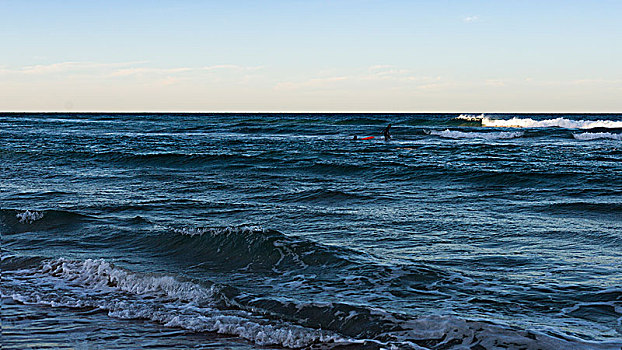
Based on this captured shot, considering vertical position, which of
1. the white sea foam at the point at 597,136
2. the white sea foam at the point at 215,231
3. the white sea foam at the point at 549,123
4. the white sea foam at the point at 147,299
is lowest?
the white sea foam at the point at 147,299

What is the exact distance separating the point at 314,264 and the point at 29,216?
5862 mm

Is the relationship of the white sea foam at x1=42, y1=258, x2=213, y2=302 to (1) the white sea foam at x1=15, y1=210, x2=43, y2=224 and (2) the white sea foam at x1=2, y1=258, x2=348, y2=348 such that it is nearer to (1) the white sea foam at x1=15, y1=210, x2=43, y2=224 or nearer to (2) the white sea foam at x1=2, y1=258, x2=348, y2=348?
(2) the white sea foam at x1=2, y1=258, x2=348, y2=348

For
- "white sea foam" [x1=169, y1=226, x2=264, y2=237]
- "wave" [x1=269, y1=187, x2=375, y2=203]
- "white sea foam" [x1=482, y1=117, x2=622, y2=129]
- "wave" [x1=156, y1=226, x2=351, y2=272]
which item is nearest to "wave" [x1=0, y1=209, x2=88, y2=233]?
"wave" [x1=156, y1=226, x2=351, y2=272]

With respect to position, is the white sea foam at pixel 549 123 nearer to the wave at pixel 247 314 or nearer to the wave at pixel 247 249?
the wave at pixel 247 249

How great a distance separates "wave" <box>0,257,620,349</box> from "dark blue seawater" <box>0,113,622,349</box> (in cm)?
2

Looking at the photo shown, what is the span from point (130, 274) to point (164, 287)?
0.63 m

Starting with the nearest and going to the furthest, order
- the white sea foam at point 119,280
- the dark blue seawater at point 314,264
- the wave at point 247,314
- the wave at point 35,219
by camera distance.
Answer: the wave at point 247,314 → the dark blue seawater at point 314,264 → the white sea foam at point 119,280 → the wave at point 35,219

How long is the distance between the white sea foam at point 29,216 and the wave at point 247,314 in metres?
3.05

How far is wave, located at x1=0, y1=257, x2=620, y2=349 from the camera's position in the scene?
17.1ft

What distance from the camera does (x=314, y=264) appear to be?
7617 millimetres

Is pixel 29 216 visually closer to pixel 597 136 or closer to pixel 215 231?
pixel 215 231

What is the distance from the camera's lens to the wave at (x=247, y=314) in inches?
205

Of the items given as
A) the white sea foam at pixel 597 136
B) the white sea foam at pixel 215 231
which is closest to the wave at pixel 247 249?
the white sea foam at pixel 215 231

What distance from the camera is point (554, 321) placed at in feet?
18.1
